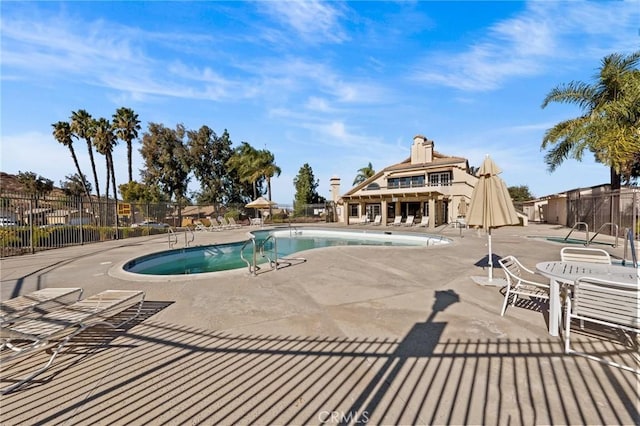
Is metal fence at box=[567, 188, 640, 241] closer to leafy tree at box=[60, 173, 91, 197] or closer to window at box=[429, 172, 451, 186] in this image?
window at box=[429, 172, 451, 186]

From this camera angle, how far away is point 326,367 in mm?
2848

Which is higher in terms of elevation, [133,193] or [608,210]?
[133,193]

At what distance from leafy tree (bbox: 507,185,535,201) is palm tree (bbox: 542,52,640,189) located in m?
33.2

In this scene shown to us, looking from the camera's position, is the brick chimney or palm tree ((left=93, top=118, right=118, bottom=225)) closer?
palm tree ((left=93, top=118, right=118, bottom=225))

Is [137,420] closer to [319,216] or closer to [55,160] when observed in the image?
[319,216]

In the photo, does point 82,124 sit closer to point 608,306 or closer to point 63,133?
point 63,133


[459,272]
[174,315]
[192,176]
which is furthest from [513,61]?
[192,176]

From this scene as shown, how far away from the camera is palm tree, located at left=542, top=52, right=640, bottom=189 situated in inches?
417

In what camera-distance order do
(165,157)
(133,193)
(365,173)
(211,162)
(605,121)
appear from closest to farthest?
1. (605,121)
2. (133,193)
3. (165,157)
4. (211,162)
5. (365,173)

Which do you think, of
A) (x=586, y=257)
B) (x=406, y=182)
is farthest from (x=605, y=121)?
(x=406, y=182)

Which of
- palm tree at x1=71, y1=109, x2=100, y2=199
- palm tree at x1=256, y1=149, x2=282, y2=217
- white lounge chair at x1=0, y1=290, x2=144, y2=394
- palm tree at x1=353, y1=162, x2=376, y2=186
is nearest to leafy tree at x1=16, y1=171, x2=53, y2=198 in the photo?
palm tree at x1=71, y1=109, x2=100, y2=199

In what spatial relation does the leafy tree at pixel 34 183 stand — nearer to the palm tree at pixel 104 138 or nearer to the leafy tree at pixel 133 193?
the leafy tree at pixel 133 193

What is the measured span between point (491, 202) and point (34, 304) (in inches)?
280

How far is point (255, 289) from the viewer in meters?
5.54
